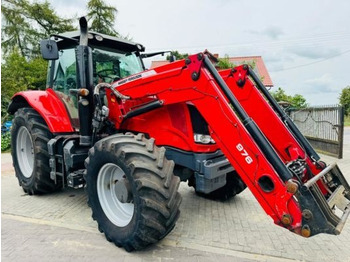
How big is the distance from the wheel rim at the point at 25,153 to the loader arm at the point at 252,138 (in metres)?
2.35

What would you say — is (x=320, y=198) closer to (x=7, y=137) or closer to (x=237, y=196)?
(x=237, y=196)

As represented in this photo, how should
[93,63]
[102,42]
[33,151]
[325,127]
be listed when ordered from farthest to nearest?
1. [325,127]
2. [33,151]
3. [102,42]
4. [93,63]

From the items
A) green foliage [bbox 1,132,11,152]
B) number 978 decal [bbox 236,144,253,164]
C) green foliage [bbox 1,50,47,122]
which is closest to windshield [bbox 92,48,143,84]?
number 978 decal [bbox 236,144,253,164]

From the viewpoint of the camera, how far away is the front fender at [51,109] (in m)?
4.43

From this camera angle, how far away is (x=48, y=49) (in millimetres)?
3811

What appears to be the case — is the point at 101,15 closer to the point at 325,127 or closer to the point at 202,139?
the point at 325,127

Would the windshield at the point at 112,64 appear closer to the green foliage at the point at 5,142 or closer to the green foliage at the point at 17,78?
the green foliage at the point at 5,142

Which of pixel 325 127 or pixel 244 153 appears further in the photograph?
pixel 325 127

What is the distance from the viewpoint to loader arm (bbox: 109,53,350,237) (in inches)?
94.7

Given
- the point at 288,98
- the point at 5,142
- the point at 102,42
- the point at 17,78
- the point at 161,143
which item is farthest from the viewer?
the point at 288,98

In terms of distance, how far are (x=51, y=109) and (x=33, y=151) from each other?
766mm

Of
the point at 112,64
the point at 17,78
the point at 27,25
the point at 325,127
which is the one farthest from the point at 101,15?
the point at 112,64

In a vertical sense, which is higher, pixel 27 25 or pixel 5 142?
pixel 27 25

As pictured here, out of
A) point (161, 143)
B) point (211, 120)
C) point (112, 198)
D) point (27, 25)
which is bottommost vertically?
point (112, 198)
